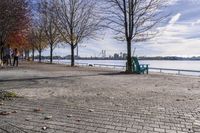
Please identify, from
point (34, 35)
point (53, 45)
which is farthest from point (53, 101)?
point (34, 35)

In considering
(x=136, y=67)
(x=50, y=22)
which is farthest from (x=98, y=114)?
(x=50, y=22)

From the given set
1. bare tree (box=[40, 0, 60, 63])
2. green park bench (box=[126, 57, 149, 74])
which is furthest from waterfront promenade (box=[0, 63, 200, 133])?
bare tree (box=[40, 0, 60, 63])

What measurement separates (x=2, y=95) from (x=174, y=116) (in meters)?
5.51

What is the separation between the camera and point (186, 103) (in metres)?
9.73

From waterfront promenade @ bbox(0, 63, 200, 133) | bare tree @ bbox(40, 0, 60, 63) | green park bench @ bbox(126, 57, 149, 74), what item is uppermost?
bare tree @ bbox(40, 0, 60, 63)

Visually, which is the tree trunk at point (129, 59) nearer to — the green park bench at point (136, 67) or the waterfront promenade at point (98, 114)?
the green park bench at point (136, 67)

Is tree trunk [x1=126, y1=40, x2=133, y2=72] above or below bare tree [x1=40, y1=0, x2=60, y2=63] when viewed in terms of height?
below

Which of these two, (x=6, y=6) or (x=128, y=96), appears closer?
(x=128, y=96)

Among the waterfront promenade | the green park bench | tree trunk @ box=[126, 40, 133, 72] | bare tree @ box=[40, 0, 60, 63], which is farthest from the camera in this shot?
bare tree @ box=[40, 0, 60, 63]

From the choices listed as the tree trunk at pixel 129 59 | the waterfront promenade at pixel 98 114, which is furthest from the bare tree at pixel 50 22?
the waterfront promenade at pixel 98 114

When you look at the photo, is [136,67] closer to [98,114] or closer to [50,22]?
[98,114]

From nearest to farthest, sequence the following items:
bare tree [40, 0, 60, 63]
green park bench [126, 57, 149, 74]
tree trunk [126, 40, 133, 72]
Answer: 1. green park bench [126, 57, 149, 74]
2. tree trunk [126, 40, 133, 72]
3. bare tree [40, 0, 60, 63]

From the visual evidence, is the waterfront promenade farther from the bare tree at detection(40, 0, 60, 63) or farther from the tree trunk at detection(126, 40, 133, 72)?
the bare tree at detection(40, 0, 60, 63)

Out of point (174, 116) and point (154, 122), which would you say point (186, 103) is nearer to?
point (174, 116)
